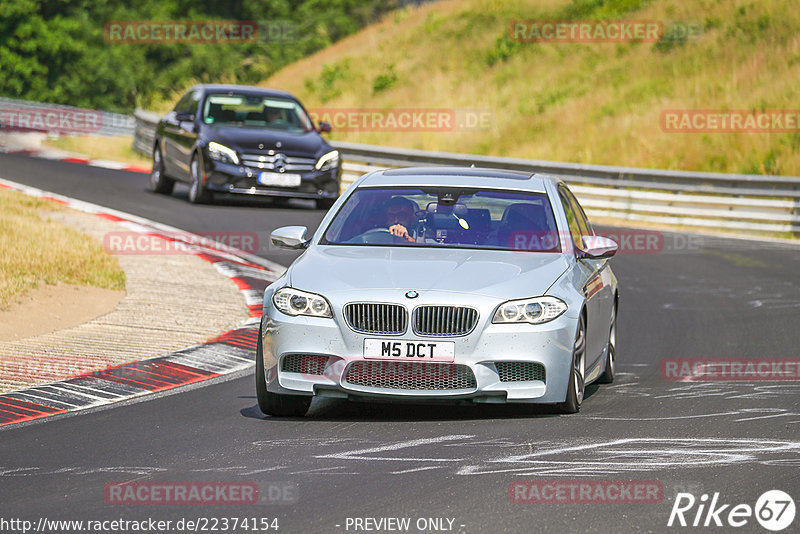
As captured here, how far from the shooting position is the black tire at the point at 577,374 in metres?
8.46

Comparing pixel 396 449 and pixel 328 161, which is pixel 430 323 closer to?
pixel 396 449

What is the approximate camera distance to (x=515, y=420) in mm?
8492

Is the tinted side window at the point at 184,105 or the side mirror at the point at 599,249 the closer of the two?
the side mirror at the point at 599,249

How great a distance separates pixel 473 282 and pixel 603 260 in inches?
79.0

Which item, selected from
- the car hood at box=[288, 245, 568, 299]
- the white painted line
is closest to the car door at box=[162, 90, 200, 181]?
the car hood at box=[288, 245, 568, 299]

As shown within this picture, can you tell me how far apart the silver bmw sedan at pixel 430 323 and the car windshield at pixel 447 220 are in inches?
1.1

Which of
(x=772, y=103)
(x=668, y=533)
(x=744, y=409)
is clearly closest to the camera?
(x=668, y=533)

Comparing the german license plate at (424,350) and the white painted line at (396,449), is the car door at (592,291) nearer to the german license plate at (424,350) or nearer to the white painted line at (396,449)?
the german license plate at (424,350)

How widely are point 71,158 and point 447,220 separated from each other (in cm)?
2257

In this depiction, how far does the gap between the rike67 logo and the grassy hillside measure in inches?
881

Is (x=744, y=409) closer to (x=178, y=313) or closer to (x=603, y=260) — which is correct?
(x=603, y=260)

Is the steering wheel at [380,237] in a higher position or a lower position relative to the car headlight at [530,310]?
higher

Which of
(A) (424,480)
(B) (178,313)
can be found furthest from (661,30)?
(A) (424,480)

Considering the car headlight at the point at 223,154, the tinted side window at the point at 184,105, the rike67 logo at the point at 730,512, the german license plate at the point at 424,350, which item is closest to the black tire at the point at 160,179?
the tinted side window at the point at 184,105
